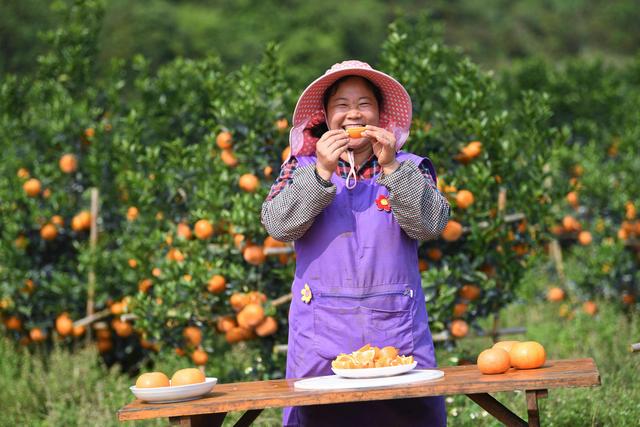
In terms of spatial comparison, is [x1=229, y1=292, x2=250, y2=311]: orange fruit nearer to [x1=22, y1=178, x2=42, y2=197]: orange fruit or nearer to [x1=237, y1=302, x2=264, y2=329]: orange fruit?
[x1=237, y1=302, x2=264, y2=329]: orange fruit

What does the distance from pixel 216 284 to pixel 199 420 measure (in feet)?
7.45

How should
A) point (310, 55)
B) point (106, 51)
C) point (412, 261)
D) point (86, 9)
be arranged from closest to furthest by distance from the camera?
point (412, 261) < point (86, 9) < point (106, 51) < point (310, 55)

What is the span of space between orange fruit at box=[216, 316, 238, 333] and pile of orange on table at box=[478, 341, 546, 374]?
8.55 ft

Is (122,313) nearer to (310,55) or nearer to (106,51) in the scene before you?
(106,51)

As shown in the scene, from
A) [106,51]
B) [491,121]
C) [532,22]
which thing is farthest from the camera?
[532,22]

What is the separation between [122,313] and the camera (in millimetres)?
6035

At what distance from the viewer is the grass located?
461 centimetres

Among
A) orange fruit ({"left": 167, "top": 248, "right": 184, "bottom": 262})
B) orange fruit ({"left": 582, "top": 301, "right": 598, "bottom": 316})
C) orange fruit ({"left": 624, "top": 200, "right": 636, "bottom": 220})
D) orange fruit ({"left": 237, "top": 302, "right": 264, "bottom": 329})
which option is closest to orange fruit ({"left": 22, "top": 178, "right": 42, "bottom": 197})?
orange fruit ({"left": 167, "top": 248, "right": 184, "bottom": 262})

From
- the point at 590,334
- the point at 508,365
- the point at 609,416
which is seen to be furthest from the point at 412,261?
the point at 590,334

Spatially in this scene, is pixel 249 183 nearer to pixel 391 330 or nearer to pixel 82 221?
pixel 82 221

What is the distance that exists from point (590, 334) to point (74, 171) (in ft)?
12.0

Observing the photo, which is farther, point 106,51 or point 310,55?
point 310,55

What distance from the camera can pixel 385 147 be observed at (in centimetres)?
309

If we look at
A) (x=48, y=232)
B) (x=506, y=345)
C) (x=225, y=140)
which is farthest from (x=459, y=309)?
(x=48, y=232)
